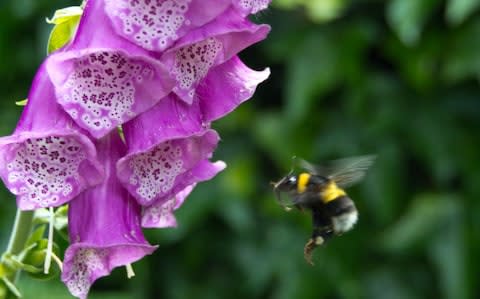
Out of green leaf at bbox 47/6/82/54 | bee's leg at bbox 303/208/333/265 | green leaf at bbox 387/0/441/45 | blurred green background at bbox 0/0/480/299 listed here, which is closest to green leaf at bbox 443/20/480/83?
blurred green background at bbox 0/0/480/299

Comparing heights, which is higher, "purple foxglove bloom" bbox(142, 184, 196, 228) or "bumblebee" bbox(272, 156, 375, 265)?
"purple foxglove bloom" bbox(142, 184, 196, 228)

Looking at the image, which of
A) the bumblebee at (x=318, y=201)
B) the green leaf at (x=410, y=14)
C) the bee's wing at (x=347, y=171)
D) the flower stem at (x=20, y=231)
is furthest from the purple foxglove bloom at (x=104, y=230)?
the green leaf at (x=410, y=14)

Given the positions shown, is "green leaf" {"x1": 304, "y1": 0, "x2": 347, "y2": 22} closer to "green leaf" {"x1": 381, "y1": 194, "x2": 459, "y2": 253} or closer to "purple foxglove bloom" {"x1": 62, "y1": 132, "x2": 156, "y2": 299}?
"green leaf" {"x1": 381, "y1": 194, "x2": 459, "y2": 253}

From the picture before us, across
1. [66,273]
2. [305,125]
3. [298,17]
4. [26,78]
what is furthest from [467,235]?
[66,273]

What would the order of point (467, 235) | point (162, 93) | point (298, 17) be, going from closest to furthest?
1. point (162, 93)
2. point (467, 235)
3. point (298, 17)

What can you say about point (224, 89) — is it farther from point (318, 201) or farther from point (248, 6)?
point (318, 201)

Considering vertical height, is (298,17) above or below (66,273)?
below

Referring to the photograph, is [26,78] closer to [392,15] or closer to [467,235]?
[392,15]
